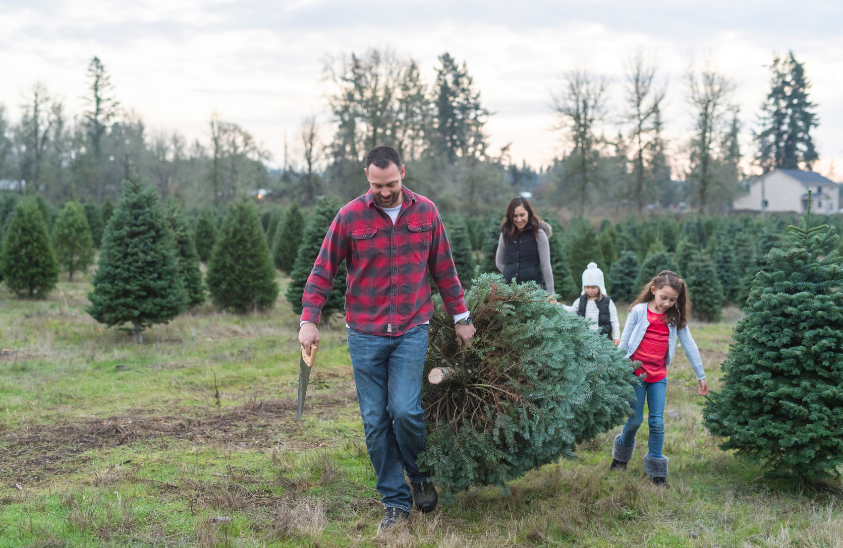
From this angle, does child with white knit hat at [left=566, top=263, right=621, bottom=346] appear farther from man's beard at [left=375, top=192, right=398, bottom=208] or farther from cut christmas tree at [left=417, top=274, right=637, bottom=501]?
man's beard at [left=375, top=192, right=398, bottom=208]

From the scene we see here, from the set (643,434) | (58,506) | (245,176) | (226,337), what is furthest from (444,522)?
(245,176)

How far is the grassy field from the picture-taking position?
12.0 ft

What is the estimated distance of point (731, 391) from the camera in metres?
4.91

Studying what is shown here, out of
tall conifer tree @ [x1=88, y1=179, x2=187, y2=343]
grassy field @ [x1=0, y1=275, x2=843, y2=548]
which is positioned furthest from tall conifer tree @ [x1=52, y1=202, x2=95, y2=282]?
grassy field @ [x1=0, y1=275, x2=843, y2=548]

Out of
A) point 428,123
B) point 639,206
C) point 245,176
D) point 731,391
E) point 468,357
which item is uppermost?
point 428,123

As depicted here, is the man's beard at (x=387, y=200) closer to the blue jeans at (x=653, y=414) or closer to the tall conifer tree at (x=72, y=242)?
the blue jeans at (x=653, y=414)

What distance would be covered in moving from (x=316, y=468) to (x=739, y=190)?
211ft

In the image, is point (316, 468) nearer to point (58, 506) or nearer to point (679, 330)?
point (58, 506)

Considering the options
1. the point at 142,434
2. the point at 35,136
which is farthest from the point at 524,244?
the point at 35,136

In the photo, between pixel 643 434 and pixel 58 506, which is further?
pixel 643 434

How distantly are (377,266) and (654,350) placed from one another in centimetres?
251

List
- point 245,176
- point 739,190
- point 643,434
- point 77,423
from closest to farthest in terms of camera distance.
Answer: point 77,423 → point 643,434 → point 245,176 → point 739,190

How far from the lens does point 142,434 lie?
5.58m

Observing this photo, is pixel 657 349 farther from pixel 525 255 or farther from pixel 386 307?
pixel 386 307
